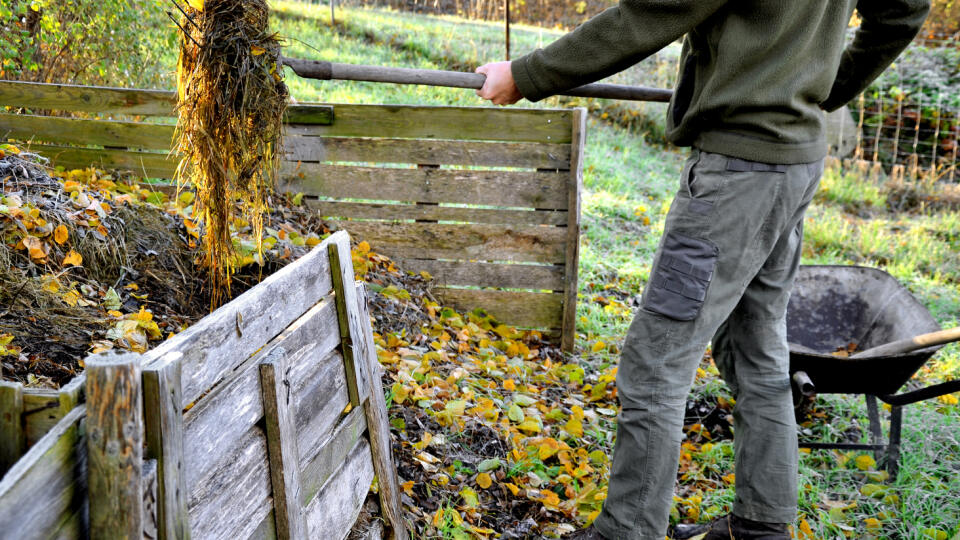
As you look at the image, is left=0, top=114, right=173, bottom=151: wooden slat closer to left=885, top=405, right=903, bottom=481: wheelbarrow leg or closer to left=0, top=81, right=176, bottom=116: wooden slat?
left=0, top=81, right=176, bottom=116: wooden slat

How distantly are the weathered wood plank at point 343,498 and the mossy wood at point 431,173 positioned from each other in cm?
242

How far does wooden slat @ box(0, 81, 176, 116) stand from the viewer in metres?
4.81

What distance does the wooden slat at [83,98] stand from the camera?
481 centimetres

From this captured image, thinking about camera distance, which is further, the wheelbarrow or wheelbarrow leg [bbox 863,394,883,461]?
wheelbarrow leg [bbox 863,394,883,461]

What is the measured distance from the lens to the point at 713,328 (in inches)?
92.6

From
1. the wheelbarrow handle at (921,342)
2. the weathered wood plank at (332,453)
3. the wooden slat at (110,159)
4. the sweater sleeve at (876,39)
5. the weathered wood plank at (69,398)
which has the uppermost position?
the sweater sleeve at (876,39)

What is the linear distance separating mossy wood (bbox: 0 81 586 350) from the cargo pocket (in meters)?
2.33

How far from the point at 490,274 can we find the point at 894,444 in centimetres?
251

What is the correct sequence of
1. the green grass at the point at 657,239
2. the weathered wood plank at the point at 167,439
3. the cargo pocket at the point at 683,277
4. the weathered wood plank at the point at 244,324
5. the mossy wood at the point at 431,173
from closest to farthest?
the weathered wood plank at the point at 167,439, the weathered wood plank at the point at 244,324, the cargo pocket at the point at 683,277, the green grass at the point at 657,239, the mossy wood at the point at 431,173

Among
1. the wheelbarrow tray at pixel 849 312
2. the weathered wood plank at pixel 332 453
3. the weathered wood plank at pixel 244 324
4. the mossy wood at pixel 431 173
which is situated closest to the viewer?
the weathered wood plank at pixel 244 324

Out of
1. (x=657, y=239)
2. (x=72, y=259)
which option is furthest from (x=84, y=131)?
(x=657, y=239)

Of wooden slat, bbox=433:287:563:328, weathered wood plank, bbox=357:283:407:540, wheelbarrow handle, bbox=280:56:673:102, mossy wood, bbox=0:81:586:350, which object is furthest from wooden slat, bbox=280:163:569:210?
weathered wood plank, bbox=357:283:407:540

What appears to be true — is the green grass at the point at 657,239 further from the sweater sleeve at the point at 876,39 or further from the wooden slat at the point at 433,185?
the sweater sleeve at the point at 876,39

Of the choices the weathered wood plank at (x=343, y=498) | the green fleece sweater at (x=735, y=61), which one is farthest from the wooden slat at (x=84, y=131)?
the green fleece sweater at (x=735, y=61)
